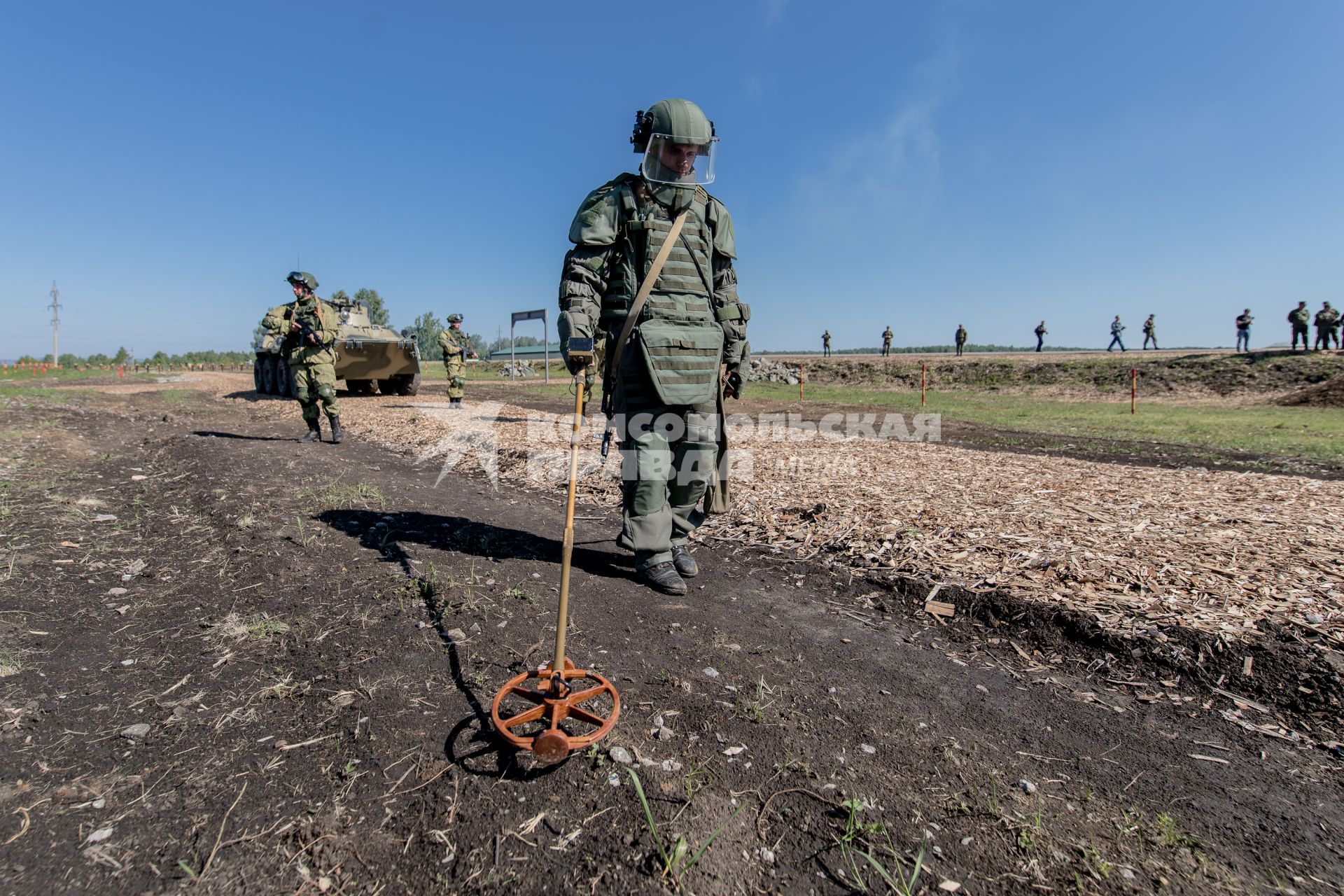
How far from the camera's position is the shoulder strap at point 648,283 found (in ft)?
11.5

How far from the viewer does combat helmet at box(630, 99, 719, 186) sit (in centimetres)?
358

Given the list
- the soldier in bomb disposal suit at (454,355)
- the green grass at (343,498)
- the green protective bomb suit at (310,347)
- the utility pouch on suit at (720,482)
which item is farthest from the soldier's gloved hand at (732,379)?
the soldier in bomb disposal suit at (454,355)

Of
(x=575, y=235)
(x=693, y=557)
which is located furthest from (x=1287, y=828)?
(x=575, y=235)

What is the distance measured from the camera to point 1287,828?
186 cm

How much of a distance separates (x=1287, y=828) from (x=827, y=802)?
4.09 ft

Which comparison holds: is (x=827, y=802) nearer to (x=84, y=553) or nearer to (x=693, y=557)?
(x=693, y=557)

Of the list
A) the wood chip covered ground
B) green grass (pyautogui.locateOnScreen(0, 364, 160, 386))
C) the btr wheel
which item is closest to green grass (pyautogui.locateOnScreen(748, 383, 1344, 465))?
the wood chip covered ground

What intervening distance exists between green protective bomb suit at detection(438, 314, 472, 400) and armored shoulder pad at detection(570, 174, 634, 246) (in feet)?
39.5

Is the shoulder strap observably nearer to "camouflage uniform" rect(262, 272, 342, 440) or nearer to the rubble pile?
"camouflage uniform" rect(262, 272, 342, 440)

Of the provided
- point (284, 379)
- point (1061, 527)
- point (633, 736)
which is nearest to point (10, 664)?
point (633, 736)

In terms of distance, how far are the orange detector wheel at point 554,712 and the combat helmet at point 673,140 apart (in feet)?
8.56

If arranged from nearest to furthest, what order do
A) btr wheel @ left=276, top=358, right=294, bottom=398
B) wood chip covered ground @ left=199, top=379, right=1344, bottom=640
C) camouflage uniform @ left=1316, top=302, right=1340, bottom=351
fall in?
wood chip covered ground @ left=199, top=379, right=1344, bottom=640, btr wheel @ left=276, top=358, right=294, bottom=398, camouflage uniform @ left=1316, top=302, right=1340, bottom=351

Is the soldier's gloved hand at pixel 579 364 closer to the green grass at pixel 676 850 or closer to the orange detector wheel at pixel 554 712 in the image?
the orange detector wheel at pixel 554 712

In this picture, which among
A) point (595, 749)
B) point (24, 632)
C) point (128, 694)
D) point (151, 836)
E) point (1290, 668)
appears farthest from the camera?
point (24, 632)
